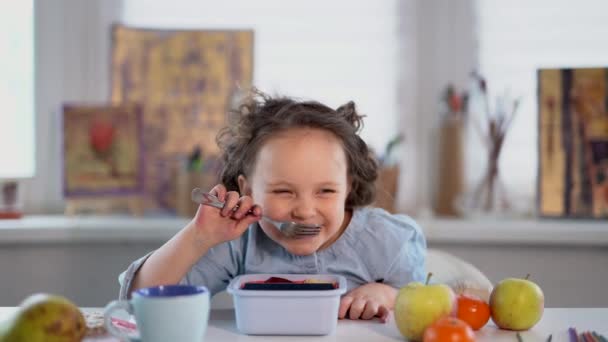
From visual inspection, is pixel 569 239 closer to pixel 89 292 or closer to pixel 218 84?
pixel 218 84

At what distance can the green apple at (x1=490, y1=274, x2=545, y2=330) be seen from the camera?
3.29 ft

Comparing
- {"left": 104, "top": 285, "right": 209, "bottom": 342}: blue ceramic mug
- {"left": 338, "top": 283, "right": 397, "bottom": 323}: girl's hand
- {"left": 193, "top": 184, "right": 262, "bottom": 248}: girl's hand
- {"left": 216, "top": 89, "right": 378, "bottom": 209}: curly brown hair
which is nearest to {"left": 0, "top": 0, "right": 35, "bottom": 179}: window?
{"left": 216, "top": 89, "right": 378, "bottom": 209}: curly brown hair

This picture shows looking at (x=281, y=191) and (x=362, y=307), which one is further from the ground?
(x=281, y=191)

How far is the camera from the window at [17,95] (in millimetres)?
2449

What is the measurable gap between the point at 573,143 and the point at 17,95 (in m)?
1.86

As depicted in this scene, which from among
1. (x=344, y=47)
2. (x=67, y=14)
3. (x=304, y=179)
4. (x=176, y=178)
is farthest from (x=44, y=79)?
(x=304, y=179)

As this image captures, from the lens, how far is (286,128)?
4.37 ft

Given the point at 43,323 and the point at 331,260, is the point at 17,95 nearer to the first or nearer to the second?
the point at 331,260

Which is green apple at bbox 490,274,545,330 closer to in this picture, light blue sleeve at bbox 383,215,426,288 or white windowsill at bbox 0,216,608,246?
light blue sleeve at bbox 383,215,426,288

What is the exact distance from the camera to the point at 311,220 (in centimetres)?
123

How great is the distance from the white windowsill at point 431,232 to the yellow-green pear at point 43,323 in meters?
1.29

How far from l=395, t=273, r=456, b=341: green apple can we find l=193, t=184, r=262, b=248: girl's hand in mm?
309

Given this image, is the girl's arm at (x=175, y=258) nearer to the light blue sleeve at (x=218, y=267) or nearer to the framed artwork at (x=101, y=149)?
the light blue sleeve at (x=218, y=267)

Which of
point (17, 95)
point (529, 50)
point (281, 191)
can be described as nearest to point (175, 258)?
point (281, 191)
